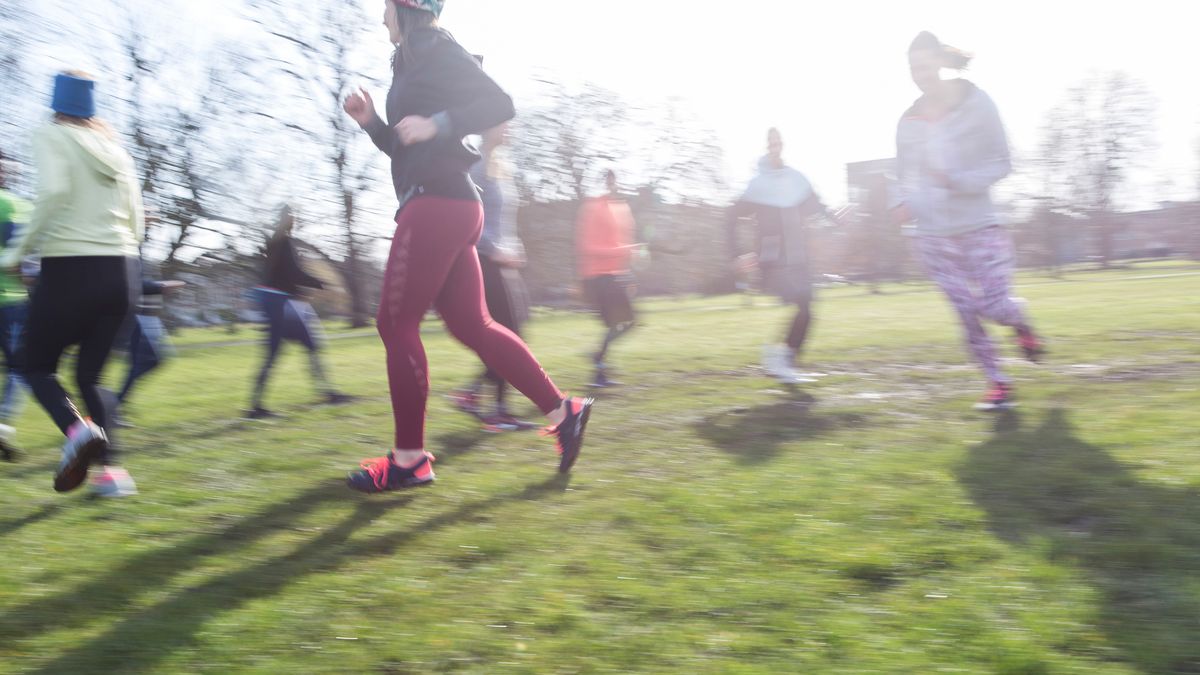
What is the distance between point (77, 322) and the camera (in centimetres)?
411

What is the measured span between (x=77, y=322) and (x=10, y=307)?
9.42ft

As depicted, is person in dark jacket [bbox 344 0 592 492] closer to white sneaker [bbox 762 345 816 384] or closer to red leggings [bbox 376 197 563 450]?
red leggings [bbox 376 197 563 450]

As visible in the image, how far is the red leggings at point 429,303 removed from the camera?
3922 mm

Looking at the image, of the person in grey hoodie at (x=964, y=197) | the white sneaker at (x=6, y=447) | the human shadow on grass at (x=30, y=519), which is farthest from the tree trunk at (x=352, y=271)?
the human shadow on grass at (x=30, y=519)

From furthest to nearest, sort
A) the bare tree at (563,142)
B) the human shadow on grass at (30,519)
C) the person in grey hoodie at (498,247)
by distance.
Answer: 1. the bare tree at (563,142)
2. the person in grey hoodie at (498,247)
3. the human shadow on grass at (30,519)

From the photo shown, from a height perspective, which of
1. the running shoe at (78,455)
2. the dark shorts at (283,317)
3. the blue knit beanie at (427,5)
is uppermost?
the blue knit beanie at (427,5)

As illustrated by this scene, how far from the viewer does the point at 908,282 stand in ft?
191

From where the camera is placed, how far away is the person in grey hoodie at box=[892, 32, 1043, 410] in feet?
18.6

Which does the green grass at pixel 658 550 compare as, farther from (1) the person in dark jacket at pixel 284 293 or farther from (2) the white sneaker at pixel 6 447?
(1) the person in dark jacket at pixel 284 293

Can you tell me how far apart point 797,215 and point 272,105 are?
23.5m

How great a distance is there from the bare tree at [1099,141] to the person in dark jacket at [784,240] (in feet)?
173

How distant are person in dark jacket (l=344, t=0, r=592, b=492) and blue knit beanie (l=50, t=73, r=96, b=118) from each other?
119cm

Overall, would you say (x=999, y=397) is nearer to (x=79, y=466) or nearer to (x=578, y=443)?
(x=578, y=443)

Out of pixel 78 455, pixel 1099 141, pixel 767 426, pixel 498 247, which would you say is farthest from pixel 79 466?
pixel 1099 141
